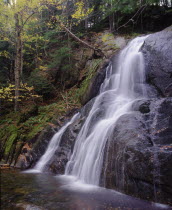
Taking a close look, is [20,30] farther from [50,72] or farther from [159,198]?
[159,198]

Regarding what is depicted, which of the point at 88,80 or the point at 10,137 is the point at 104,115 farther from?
the point at 10,137

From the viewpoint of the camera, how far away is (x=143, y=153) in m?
4.00

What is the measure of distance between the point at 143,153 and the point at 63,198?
6.64 ft

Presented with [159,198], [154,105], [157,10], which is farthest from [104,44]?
[159,198]

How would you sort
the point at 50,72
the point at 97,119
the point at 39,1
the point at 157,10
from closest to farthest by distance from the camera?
1. the point at 97,119
2. the point at 39,1
3. the point at 157,10
4. the point at 50,72

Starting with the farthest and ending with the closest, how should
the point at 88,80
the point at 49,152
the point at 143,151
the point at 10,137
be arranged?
the point at 88,80, the point at 10,137, the point at 49,152, the point at 143,151

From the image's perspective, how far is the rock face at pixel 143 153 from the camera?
3668 millimetres

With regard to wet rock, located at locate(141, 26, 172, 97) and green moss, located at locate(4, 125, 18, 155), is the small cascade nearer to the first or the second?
green moss, located at locate(4, 125, 18, 155)

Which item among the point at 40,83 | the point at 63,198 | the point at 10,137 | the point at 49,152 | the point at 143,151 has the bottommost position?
the point at 63,198

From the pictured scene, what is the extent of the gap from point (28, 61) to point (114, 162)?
1687cm

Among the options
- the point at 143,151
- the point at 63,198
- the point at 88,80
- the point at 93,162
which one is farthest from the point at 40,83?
the point at 143,151

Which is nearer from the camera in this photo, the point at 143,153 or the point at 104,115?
the point at 143,153

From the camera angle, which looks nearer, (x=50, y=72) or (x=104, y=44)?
(x=104, y=44)

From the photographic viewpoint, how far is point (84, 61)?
14.8 metres
